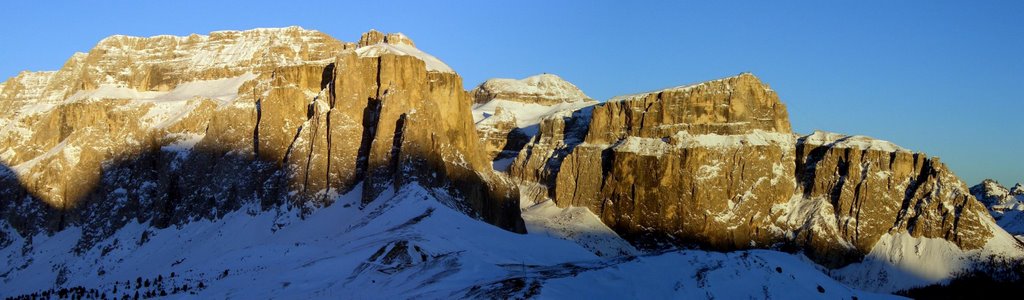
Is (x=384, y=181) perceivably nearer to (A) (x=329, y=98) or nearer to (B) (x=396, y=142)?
(B) (x=396, y=142)

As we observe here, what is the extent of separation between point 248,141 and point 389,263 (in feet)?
230

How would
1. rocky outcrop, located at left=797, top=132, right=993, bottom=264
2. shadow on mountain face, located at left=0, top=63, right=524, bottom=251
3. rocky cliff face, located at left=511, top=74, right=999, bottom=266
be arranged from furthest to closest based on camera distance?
rocky cliff face, located at left=511, top=74, right=999, bottom=266
rocky outcrop, located at left=797, top=132, right=993, bottom=264
shadow on mountain face, located at left=0, top=63, right=524, bottom=251

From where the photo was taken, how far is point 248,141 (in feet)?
417

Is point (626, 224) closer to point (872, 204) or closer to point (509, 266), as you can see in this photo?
point (872, 204)

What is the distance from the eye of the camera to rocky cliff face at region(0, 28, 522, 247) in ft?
383

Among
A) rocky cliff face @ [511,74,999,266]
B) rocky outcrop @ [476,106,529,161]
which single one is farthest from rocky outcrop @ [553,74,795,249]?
rocky outcrop @ [476,106,529,161]

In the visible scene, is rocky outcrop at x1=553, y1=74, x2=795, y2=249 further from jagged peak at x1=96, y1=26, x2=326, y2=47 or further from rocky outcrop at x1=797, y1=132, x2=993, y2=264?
jagged peak at x1=96, y1=26, x2=326, y2=47

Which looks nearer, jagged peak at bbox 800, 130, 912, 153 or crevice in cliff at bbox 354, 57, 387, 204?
crevice in cliff at bbox 354, 57, 387, 204

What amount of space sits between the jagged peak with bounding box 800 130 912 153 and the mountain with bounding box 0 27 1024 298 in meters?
0.65

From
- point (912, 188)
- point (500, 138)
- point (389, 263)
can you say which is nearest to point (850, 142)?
point (912, 188)

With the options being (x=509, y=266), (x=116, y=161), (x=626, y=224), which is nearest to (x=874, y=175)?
(x=626, y=224)

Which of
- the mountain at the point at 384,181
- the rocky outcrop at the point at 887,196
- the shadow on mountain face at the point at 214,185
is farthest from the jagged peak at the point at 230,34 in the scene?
the rocky outcrop at the point at 887,196

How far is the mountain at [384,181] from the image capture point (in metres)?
91.1

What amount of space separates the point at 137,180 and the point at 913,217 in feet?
330
